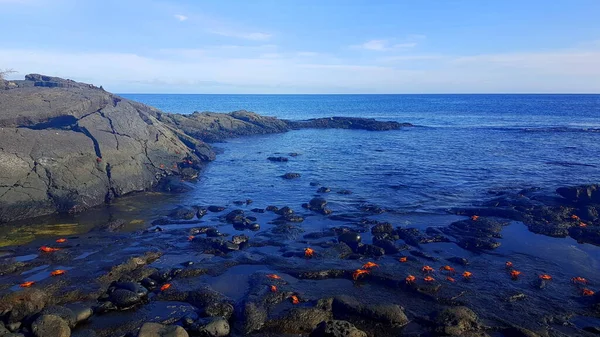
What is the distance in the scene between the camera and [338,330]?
11086 mm

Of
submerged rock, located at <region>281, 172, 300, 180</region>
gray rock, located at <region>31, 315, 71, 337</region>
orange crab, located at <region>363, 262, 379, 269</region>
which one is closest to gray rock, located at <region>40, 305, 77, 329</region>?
gray rock, located at <region>31, 315, 71, 337</region>

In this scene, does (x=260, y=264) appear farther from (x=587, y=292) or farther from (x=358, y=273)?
(x=587, y=292)

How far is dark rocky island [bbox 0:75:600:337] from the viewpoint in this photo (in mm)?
12195

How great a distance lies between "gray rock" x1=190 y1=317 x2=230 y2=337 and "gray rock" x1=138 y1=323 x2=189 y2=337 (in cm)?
41

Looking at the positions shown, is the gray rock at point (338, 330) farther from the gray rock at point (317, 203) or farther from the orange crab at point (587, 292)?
the gray rock at point (317, 203)

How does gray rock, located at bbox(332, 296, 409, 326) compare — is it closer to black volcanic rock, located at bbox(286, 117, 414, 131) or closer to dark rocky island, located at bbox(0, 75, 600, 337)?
dark rocky island, located at bbox(0, 75, 600, 337)

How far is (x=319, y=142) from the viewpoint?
56.1 m

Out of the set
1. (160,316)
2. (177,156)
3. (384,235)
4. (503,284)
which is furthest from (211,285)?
(177,156)

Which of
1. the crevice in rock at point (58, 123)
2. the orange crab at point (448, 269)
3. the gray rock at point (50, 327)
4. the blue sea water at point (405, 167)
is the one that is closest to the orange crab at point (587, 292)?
the orange crab at point (448, 269)

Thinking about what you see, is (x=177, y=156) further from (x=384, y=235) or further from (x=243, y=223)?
(x=384, y=235)

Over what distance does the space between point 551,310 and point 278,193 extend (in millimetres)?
18207

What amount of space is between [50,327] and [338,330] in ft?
26.8

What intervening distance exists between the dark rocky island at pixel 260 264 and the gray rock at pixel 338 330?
0.04 metres

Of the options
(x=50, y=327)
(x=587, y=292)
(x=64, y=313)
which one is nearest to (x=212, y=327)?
(x=50, y=327)
